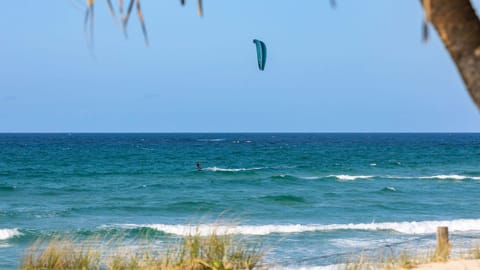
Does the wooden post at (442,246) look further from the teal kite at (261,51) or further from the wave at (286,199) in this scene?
the wave at (286,199)

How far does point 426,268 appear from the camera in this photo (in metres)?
9.12

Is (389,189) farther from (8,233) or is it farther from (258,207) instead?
(8,233)

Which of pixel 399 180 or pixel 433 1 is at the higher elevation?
pixel 433 1

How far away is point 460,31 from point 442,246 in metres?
6.89

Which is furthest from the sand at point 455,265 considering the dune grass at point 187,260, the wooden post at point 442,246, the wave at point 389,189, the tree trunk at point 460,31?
the wave at point 389,189

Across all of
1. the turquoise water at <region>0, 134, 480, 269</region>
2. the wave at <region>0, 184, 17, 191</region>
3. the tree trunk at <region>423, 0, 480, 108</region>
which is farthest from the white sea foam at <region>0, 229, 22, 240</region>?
the tree trunk at <region>423, 0, 480, 108</region>

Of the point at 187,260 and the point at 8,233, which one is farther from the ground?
the point at 187,260

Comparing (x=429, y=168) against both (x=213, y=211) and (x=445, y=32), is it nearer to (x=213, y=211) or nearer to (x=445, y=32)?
(x=213, y=211)

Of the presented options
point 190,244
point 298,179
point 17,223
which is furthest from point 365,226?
point 298,179

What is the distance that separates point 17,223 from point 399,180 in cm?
2173

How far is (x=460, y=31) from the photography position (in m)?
3.85

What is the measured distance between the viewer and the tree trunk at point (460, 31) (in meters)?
3.78

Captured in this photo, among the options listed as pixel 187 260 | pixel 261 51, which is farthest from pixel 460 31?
pixel 261 51

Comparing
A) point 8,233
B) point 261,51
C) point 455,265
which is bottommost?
point 8,233
